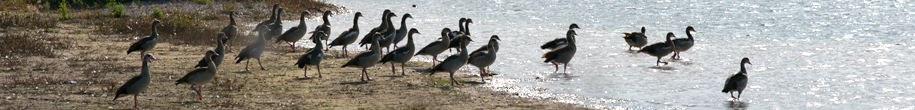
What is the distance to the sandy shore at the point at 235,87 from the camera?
10.6 metres

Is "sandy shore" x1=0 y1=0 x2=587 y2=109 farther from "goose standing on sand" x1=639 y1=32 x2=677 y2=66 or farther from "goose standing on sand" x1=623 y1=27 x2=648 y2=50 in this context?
"goose standing on sand" x1=623 y1=27 x2=648 y2=50

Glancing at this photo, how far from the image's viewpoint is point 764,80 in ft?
49.0

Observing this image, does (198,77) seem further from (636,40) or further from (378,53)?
(636,40)

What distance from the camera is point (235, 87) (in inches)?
482

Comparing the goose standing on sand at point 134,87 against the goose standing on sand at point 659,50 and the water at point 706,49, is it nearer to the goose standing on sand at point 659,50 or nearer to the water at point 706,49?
the water at point 706,49

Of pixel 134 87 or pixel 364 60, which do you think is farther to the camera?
pixel 364 60

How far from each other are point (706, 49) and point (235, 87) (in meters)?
13.3

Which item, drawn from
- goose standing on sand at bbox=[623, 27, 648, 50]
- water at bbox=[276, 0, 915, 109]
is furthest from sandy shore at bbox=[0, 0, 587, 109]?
goose standing on sand at bbox=[623, 27, 648, 50]

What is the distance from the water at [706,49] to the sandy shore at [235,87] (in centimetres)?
128

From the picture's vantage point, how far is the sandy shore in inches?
418

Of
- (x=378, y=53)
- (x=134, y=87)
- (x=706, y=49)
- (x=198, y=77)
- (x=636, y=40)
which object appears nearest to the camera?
(x=134, y=87)

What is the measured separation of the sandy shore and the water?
50.2 inches

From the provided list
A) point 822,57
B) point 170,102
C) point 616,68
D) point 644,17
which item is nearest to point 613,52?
point 616,68

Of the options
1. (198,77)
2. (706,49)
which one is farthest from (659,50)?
(198,77)
